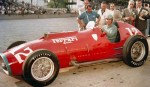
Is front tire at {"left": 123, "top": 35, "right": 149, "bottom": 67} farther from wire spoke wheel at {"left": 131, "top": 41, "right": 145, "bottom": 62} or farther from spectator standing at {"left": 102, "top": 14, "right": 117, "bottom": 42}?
spectator standing at {"left": 102, "top": 14, "right": 117, "bottom": 42}

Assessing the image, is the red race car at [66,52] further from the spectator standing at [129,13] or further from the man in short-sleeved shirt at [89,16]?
the spectator standing at [129,13]

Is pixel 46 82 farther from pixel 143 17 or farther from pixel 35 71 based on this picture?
pixel 143 17

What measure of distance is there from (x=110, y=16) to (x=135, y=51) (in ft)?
3.64

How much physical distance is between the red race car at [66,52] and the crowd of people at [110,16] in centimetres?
27

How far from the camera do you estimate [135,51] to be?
23.6ft

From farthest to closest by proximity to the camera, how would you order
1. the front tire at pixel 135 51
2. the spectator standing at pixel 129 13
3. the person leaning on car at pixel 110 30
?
the spectator standing at pixel 129 13
the person leaning on car at pixel 110 30
the front tire at pixel 135 51

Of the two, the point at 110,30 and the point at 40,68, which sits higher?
the point at 110,30

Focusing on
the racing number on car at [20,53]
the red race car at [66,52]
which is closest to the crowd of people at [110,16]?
the red race car at [66,52]

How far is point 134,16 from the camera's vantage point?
1007 centimetres

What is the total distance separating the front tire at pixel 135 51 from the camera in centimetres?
690

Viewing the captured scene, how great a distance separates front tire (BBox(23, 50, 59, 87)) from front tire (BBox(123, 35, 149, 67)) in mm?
1998

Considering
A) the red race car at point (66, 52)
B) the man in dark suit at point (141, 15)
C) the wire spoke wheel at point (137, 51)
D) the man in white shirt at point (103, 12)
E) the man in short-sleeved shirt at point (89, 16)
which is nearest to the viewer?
the red race car at point (66, 52)

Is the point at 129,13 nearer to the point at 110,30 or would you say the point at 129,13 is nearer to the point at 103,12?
the point at 103,12

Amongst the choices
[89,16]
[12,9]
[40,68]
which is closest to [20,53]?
[40,68]
